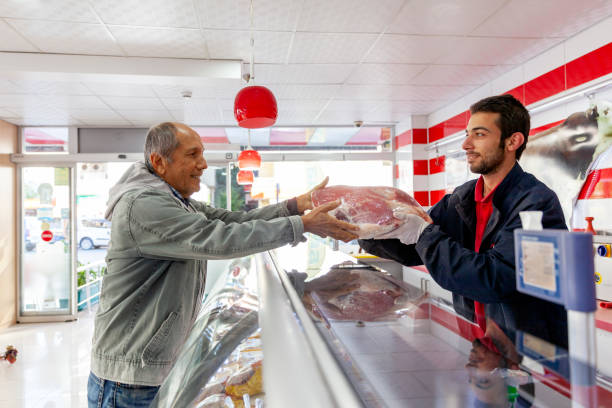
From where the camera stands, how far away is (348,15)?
3.09 metres

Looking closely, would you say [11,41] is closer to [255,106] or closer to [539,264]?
[255,106]

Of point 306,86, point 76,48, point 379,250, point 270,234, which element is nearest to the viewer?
point 270,234

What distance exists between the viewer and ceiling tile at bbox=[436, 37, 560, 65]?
364cm

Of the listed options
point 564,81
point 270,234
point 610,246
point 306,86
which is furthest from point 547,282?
point 306,86

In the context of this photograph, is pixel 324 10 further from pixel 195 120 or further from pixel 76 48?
pixel 195 120

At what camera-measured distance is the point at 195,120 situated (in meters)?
6.35

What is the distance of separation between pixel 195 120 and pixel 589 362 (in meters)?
6.37

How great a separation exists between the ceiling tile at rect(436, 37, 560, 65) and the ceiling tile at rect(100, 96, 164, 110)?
11.2 feet

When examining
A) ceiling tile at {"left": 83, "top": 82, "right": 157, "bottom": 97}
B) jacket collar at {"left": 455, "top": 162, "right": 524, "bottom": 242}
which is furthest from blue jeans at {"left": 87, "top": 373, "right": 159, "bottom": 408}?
ceiling tile at {"left": 83, "top": 82, "right": 157, "bottom": 97}

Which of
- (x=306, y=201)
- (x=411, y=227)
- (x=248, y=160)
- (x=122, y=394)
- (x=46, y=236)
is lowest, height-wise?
(x=122, y=394)

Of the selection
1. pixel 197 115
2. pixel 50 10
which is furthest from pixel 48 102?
pixel 50 10

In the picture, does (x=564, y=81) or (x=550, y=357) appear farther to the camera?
(x=564, y=81)

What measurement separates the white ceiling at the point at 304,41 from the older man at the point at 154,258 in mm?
1959

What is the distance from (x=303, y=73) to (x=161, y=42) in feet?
4.81
